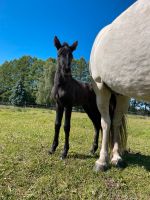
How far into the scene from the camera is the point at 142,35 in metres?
3.77

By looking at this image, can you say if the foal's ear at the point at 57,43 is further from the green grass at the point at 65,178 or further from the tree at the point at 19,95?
the tree at the point at 19,95

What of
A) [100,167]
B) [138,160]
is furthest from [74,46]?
[138,160]

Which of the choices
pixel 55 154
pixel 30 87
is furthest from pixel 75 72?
pixel 55 154

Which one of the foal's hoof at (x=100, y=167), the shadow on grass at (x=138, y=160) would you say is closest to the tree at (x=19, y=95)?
the shadow on grass at (x=138, y=160)

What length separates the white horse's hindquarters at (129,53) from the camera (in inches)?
149

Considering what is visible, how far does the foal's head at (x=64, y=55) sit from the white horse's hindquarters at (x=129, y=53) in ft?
2.64

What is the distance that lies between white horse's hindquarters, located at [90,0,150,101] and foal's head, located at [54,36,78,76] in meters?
0.81

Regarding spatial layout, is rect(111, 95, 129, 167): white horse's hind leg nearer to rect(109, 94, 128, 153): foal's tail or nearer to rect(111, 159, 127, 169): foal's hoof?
rect(109, 94, 128, 153): foal's tail

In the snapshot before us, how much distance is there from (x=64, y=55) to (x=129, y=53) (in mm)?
1755

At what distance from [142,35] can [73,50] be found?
211 centimetres

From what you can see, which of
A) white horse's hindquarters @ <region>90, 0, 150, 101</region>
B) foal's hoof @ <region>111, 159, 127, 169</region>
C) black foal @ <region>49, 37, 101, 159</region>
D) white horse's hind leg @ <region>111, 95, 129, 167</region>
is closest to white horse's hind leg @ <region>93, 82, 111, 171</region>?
foal's hoof @ <region>111, 159, 127, 169</region>

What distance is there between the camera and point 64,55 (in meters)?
5.44

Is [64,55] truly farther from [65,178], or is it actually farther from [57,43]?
[65,178]

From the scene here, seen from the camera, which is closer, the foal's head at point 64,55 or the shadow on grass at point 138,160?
the foal's head at point 64,55
